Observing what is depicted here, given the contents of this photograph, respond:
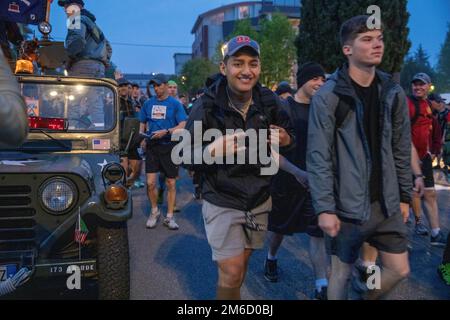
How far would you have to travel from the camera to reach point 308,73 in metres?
3.87

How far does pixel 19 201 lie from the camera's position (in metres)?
2.91

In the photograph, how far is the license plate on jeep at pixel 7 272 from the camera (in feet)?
8.89

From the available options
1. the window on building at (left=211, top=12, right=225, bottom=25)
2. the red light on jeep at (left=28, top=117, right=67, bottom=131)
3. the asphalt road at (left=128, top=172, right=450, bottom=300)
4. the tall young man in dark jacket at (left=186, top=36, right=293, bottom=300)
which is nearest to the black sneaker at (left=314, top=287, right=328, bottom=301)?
the asphalt road at (left=128, top=172, right=450, bottom=300)

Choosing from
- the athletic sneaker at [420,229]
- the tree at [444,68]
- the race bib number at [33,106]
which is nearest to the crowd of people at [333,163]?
the race bib number at [33,106]

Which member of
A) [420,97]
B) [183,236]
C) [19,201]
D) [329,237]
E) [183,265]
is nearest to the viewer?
[329,237]

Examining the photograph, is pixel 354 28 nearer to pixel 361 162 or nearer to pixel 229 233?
pixel 361 162

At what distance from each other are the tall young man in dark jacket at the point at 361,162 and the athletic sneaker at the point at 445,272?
1669 millimetres

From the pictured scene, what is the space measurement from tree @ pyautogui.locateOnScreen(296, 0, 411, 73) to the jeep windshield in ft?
44.4

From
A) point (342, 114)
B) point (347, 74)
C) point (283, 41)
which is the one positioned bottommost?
point (342, 114)

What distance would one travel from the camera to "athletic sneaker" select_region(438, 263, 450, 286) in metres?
3.73

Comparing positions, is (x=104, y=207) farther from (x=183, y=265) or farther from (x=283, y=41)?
(x=283, y=41)
